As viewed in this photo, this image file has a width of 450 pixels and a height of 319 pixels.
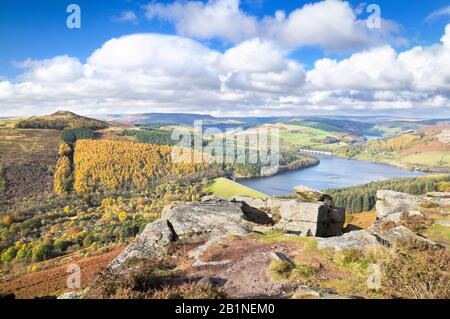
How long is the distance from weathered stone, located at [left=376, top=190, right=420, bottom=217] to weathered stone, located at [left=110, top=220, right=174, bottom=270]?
19.7 meters

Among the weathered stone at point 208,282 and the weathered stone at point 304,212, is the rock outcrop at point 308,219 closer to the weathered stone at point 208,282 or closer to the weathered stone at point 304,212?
the weathered stone at point 304,212

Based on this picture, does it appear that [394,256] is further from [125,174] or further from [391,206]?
[125,174]

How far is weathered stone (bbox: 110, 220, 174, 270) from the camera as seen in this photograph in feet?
49.0

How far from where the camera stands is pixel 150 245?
16.5 metres

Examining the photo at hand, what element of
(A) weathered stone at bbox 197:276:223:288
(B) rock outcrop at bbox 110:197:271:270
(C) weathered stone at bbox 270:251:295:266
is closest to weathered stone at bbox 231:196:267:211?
(B) rock outcrop at bbox 110:197:271:270

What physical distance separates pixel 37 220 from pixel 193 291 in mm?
135248

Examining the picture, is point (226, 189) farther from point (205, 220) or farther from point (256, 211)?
point (205, 220)

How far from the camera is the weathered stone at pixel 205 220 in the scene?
18.5m

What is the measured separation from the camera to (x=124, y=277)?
10703mm

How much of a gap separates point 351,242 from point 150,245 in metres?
10.0

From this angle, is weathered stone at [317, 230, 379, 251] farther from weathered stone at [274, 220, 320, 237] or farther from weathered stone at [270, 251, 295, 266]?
weathered stone at [274, 220, 320, 237]

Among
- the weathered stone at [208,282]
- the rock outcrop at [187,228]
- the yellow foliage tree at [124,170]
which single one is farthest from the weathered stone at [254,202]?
the yellow foliage tree at [124,170]

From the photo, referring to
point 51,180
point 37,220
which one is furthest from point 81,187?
point 37,220

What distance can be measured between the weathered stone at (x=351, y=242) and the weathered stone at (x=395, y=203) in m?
13.9
